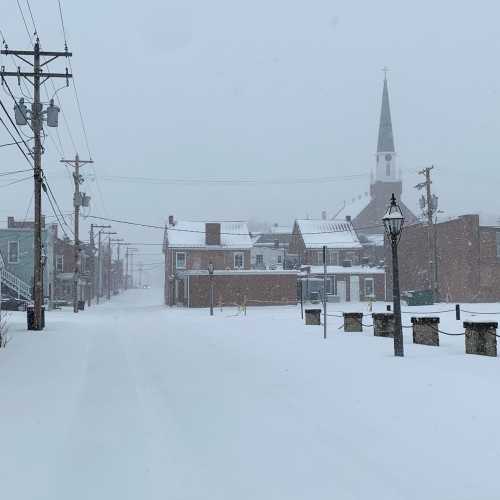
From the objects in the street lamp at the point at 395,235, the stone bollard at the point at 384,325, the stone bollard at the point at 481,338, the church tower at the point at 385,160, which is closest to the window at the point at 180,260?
the stone bollard at the point at 384,325

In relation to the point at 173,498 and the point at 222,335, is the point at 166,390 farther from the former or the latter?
the point at 222,335

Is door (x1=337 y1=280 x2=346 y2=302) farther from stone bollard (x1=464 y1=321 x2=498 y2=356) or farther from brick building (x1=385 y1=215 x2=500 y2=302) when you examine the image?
stone bollard (x1=464 y1=321 x2=498 y2=356)

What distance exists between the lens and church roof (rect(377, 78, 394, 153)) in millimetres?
125500

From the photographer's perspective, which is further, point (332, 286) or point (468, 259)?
point (332, 286)

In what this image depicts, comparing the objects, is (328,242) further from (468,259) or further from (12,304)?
(12,304)

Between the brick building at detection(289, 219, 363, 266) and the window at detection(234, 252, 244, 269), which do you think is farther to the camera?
the brick building at detection(289, 219, 363, 266)

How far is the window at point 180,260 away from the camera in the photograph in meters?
60.3

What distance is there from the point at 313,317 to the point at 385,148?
10624 cm

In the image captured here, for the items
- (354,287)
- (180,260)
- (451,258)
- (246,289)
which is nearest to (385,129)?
(354,287)

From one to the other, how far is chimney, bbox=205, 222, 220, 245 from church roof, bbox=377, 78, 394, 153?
237 feet

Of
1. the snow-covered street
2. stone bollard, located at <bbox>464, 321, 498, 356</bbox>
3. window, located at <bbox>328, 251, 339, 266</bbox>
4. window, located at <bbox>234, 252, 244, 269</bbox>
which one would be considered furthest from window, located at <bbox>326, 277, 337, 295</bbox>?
stone bollard, located at <bbox>464, 321, 498, 356</bbox>

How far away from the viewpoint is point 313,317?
24.3 meters

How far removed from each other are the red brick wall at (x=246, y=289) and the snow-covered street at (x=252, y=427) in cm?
3872

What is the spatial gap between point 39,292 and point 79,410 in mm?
16550
